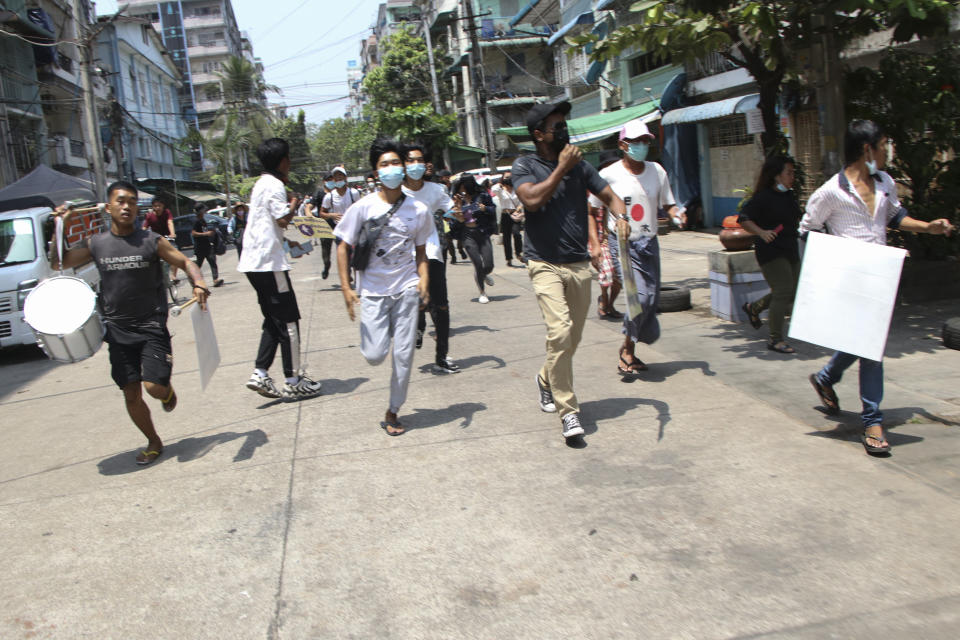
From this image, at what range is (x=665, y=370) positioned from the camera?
6383 mm

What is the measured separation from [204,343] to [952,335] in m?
5.52

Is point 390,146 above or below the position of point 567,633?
above

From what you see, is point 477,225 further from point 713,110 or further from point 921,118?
point 713,110

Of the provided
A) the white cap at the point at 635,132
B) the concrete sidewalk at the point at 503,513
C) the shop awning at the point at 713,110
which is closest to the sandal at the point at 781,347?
the concrete sidewalk at the point at 503,513

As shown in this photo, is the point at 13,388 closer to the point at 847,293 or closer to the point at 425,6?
the point at 847,293

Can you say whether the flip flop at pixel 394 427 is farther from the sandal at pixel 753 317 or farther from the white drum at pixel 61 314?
the sandal at pixel 753 317

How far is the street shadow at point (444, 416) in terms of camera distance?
537 centimetres

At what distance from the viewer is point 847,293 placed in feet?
14.3

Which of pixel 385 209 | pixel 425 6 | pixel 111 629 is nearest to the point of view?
pixel 111 629

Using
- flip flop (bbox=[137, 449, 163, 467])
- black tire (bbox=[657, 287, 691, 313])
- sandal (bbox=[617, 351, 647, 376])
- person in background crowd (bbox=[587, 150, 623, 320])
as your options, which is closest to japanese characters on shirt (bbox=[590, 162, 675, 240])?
person in background crowd (bbox=[587, 150, 623, 320])

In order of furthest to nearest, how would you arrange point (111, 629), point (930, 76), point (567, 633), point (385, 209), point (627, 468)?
point (930, 76) < point (385, 209) < point (627, 468) < point (111, 629) < point (567, 633)

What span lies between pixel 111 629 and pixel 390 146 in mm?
3223

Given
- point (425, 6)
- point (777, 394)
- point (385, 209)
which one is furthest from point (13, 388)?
point (425, 6)

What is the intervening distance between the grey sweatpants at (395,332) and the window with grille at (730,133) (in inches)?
573
